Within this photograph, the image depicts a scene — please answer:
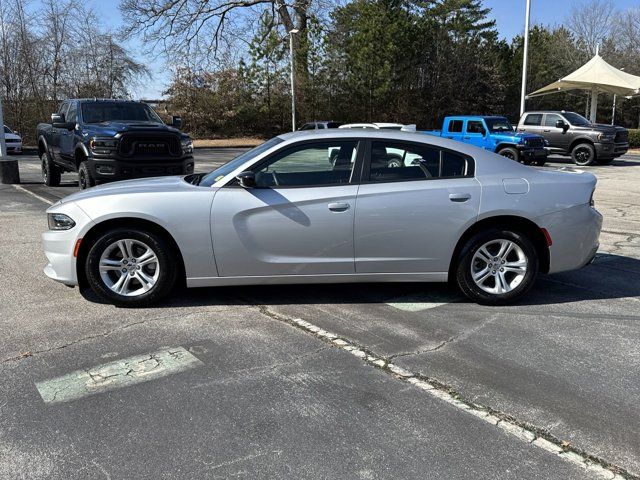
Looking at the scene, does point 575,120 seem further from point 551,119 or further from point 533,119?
point 533,119

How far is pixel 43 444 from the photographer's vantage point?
2.92m

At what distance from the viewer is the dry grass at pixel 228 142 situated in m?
36.3

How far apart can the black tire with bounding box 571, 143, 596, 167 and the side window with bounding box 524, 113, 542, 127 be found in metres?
1.76

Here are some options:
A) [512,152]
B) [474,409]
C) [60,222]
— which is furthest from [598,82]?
[474,409]

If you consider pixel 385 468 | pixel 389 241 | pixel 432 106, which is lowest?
pixel 385 468

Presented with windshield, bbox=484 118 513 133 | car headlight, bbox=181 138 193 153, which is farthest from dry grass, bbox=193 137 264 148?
car headlight, bbox=181 138 193 153

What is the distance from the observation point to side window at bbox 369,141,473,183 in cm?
500

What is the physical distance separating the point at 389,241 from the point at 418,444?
221cm

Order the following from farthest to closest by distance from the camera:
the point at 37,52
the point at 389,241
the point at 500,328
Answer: the point at 37,52 → the point at 389,241 → the point at 500,328

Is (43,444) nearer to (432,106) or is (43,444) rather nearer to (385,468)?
(385,468)

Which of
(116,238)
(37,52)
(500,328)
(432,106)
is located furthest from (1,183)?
(432,106)

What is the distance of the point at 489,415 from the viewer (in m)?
3.22

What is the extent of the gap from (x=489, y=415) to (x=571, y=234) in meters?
2.45

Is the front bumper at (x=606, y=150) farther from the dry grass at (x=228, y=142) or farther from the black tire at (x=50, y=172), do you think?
the dry grass at (x=228, y=142)
